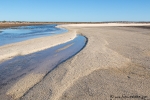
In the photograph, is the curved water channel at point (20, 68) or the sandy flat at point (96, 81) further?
the curved water channel at point (20, 68)

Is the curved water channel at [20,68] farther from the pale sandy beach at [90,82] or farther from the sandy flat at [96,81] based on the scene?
the sandy flat at [96,81]

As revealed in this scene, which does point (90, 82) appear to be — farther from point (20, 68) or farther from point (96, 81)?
point (20, 68)

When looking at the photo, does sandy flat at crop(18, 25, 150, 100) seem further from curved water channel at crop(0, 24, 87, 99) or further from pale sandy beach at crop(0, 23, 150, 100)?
curved water channel at crop(0, 24, 87, 99)

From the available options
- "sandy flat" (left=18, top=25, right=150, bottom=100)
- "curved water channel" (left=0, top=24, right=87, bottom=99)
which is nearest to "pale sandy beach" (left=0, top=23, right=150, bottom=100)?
"sandy flat" (left=18, top=25, right=150, bottom=100)

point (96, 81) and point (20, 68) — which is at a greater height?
point (96, 81)

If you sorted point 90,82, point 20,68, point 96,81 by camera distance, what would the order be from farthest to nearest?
1. point 20,68
2. point 96,81
3. point 90,82

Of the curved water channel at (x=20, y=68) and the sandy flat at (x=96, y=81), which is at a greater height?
the sandy flat at (x=96, y=81)

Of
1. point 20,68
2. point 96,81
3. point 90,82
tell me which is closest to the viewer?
point 90,82

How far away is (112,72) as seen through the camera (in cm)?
1129

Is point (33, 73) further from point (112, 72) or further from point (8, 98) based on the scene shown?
point (112, 72)

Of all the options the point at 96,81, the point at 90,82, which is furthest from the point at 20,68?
the point at 96,81

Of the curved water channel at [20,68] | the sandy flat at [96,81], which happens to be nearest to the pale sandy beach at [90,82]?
the sandy flat at [96,81]

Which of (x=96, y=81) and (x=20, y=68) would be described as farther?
(x=20, y=68)

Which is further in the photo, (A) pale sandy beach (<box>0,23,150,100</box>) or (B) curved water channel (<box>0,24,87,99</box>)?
(B) curved water channel (<box>0,24,87,99</box>)
